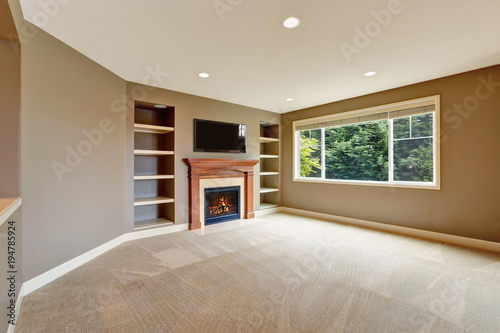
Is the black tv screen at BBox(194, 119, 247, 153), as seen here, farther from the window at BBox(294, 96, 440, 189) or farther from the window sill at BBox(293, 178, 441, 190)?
the window sill at BBox(293, 178, 441, 190)

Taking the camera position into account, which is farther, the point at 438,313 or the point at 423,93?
the point at 423,93

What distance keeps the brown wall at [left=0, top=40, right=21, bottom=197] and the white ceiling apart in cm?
47

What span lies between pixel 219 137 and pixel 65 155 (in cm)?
277

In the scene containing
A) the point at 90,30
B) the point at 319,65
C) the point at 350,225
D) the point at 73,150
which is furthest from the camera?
the point at 350,225

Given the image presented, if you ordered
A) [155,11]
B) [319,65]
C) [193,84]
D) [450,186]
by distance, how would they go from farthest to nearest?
[193,84]
[450,186]
[319,65]
[155,11]

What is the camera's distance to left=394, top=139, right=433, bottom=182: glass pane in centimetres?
397

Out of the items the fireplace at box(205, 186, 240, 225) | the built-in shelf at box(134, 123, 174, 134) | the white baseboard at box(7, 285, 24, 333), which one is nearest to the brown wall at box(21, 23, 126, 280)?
the white baseboard at box(7, 285, 24, 333)

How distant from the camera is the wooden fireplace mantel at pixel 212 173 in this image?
449cm

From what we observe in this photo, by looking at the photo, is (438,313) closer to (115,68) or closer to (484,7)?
(484,7)

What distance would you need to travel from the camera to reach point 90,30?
238 centimetres

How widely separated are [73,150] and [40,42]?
1176mm

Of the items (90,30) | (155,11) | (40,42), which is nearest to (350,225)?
(155,11)

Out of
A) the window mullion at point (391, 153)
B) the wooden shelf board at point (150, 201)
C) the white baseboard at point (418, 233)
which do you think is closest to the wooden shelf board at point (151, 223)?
the wooden shelf board at point (150, 201)

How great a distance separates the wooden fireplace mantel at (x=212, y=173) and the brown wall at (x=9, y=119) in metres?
2.48
